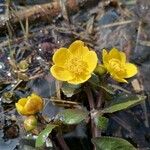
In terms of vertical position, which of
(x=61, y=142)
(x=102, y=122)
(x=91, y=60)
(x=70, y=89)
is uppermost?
(x=91, y=60)

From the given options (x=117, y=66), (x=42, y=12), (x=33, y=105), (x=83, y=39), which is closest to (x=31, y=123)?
(x=33, y=105)

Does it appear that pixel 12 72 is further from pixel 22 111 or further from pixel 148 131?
pixel 148 131

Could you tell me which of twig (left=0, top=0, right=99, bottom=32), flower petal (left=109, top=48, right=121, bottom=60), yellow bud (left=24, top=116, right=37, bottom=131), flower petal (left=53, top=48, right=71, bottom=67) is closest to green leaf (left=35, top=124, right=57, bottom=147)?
yellow bud (left=24, top=116, right=37, bottom=131)

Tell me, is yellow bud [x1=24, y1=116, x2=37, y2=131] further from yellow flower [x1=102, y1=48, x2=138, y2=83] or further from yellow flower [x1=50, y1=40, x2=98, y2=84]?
yellow flower [x1=102, y1=48, x2=138, y2=83]

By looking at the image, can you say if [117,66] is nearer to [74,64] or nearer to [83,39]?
[74,64]

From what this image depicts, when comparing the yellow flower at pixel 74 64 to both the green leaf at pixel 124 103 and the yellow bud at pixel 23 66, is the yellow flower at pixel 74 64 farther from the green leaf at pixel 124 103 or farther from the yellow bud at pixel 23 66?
the yellow bud at pixel 23 66
